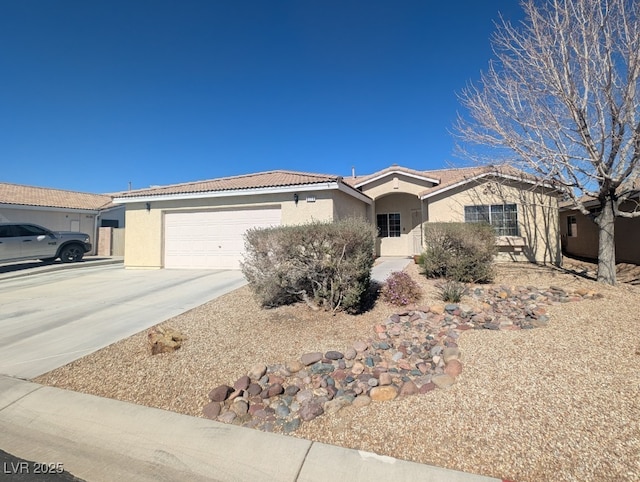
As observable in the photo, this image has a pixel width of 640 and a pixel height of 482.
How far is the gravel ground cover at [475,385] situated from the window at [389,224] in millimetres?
10365

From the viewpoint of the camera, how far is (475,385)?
3578 millimetres

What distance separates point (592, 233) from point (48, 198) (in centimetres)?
3171

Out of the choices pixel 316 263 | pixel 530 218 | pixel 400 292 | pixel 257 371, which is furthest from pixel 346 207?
pixel 257 371

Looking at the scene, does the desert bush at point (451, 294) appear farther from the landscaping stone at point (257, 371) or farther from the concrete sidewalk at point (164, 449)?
the concrete sidewalk at point (164, 449)

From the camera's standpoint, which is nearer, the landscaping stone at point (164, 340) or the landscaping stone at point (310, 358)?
the landscaping stone at point (310, 358)

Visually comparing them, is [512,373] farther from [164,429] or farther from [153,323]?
[153,323]

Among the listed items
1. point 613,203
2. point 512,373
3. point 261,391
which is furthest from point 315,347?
point 613,203

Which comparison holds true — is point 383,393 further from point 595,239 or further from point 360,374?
point 595,239

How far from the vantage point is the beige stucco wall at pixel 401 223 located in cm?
1602

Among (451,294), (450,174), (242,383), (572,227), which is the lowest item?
(242,383)

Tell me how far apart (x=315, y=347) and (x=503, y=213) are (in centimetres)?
1094

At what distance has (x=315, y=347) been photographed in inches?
189

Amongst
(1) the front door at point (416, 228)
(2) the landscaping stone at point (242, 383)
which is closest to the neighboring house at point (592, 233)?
(1) the front door at point (416, 228)

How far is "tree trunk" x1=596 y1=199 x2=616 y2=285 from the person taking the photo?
8.28 metres
